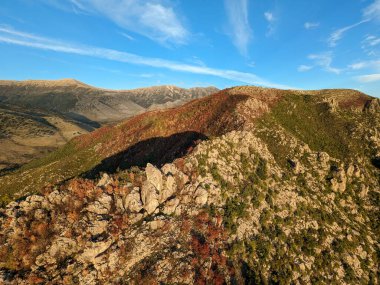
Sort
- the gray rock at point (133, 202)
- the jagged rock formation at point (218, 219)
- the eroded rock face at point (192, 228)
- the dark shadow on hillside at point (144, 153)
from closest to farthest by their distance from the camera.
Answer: the eroded rock face at point (192, 228), the jagged rock formation at point (218, 219), the gray rock at point (133, 202), the dark shadow on hillside at point (144, 153)

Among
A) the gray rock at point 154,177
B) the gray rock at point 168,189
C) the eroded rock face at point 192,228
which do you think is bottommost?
the eroded rock face at point 192,228

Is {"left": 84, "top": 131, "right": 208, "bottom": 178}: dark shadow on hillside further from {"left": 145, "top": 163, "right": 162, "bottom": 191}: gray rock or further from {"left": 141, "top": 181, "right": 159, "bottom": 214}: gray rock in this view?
{"left": 141, "top": 181, "right": 159, "bottom": 214}: gray rock

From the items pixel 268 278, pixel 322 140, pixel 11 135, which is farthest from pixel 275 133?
pixel 11 135

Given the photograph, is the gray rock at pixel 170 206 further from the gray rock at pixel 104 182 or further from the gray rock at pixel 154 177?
the gray rock at pixel 104 182

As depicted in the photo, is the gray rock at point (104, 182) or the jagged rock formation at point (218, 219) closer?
the jagged rock formation at point (218, 219)

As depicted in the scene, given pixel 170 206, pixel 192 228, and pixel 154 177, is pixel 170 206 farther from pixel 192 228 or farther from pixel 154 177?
pixel 154 177

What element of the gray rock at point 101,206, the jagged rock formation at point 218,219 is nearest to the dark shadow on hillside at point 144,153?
the jagged rock formation at point 218,219

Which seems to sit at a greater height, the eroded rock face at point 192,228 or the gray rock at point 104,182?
the gray rock at point 104,182

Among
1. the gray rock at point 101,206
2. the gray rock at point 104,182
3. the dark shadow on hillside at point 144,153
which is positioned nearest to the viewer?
the gray rock at point 101,206
